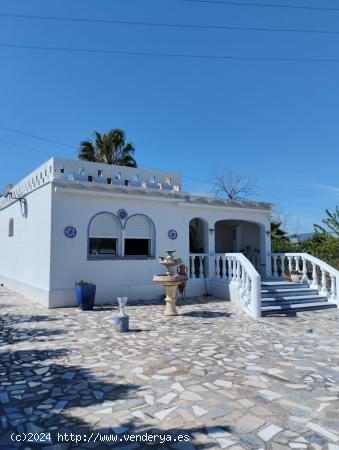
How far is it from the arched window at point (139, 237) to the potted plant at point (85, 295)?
214cm

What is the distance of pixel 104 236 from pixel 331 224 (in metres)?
12.6

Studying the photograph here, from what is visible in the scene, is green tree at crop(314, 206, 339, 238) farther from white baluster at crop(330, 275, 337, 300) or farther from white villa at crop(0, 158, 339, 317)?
white baluster at crop(330, 275, 337, 300)

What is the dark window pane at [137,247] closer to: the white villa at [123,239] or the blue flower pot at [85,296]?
the white villa at [123,239]

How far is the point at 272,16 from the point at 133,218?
287 inches

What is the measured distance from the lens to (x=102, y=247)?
35.8 feet

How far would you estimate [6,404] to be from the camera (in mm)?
3742

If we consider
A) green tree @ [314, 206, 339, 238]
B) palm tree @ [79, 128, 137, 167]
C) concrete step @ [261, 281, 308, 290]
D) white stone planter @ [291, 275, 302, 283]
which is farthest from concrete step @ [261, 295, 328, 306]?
palm tree @ [79, 128, 137, 167]

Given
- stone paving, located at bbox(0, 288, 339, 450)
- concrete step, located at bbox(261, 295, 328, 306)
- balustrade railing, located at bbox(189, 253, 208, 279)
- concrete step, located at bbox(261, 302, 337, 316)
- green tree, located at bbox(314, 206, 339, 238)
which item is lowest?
stone paving, located at bbox(0, 288, 339, 450)

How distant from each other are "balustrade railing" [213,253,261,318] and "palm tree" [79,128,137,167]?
51.1ft

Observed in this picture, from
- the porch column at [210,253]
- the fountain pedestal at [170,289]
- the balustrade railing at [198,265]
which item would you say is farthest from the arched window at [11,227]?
the fountain pedestal at [170,289]

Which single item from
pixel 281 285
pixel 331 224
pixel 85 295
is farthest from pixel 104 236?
pixel 331 224

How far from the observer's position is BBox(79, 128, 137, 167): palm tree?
25.2m

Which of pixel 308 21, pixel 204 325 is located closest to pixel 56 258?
pixel 204 325

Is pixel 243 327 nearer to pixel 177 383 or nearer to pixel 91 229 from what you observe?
pixel 177 383
